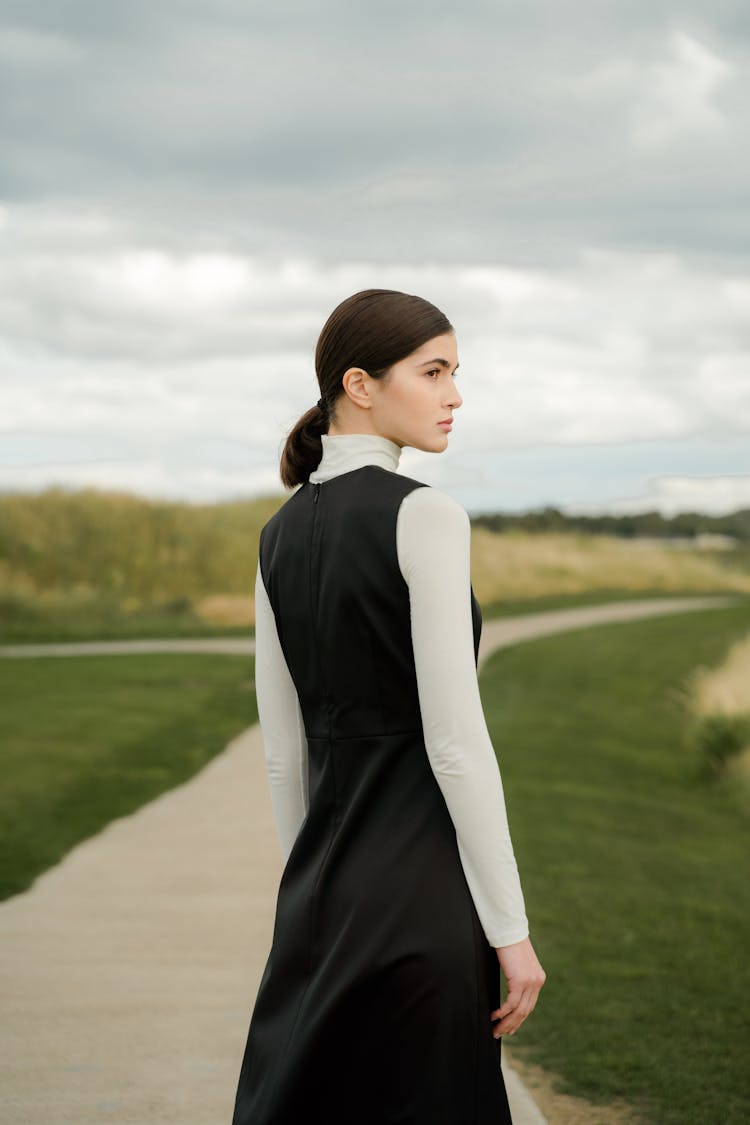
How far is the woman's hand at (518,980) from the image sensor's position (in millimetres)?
2047

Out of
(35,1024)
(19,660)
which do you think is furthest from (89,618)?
(35,1024)

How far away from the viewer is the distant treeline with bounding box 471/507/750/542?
4628 cm

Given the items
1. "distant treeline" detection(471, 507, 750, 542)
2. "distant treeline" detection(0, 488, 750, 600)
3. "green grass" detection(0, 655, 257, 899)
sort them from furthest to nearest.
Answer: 1. "distant treeline" detection(471, 507, 750, 542)
2. "distant treeline" detection(0, 488, 750, 600)
3. "green grass" detection(0, 655, 257, 899)

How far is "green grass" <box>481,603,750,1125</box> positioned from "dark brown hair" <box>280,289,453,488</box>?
9.31ft

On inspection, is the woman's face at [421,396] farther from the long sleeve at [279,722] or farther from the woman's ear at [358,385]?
the long sleeve at [279,722]

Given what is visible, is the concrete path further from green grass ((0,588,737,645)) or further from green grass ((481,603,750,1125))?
green grass ((0,588,737,645))

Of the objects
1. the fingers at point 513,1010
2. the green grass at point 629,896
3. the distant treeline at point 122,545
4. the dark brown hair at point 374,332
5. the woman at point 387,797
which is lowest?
the green grass at point 629,896

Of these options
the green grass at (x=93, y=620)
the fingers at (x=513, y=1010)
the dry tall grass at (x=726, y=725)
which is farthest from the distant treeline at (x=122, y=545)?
the fingers at (x=513, y=1010)

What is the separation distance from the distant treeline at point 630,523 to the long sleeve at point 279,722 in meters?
42.7

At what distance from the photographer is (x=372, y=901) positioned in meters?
2.08

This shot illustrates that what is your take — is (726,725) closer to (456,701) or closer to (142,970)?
(142,970)

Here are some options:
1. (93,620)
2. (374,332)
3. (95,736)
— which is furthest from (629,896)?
(93,620)

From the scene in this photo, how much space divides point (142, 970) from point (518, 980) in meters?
3.55

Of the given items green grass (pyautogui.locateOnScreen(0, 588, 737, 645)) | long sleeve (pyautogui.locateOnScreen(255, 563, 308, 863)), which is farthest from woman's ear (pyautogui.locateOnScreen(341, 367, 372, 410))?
green grass (pyautogui.locateOnScreen(0, 588, 737, 645))
